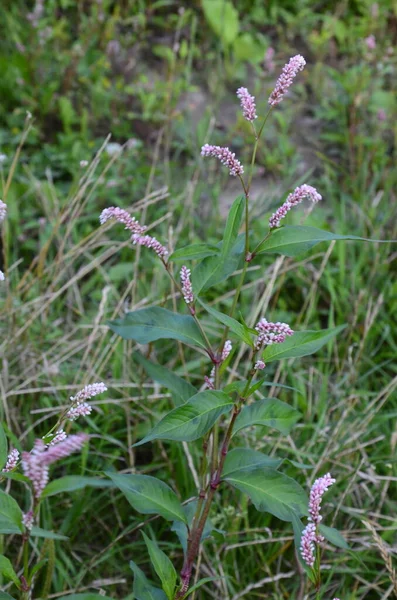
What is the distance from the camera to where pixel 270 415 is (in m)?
1.33

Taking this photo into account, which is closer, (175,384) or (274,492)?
(274,492)

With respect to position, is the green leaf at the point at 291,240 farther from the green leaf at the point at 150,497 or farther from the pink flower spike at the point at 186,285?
the green leaf at the point at 150,497

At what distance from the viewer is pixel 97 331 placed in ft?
7.21

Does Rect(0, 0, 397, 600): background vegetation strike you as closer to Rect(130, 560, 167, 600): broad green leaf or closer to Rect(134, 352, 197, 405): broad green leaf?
Rect(130, 560, 167, 600): broad green leaf

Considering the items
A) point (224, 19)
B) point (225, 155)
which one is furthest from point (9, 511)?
point (224, 19)

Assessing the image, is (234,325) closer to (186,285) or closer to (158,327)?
(186,285)

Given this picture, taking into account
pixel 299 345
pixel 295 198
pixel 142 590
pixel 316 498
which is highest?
pixel 295 198

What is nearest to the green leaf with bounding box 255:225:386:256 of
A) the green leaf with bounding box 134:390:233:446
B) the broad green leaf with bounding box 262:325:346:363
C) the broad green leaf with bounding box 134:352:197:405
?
the broad green leaf with bounding box 262:325:346:363

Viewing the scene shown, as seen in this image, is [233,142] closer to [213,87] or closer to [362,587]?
[213,87]

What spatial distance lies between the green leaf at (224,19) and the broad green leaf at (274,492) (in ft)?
9.68

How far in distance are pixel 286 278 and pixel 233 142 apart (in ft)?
3.05

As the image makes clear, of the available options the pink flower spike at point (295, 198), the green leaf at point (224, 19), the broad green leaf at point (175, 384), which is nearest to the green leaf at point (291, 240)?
the pink flower spike at point (295, 198)

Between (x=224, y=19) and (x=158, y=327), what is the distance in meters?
2.82

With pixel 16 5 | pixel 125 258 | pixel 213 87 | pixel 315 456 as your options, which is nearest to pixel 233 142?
pixel 213 87
